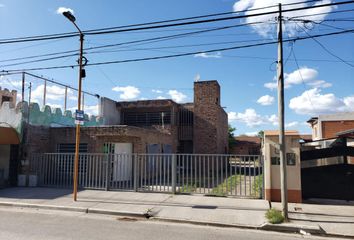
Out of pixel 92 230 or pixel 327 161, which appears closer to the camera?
pixel 92 230

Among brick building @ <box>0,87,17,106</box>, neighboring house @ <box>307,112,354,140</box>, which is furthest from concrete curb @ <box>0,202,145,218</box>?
neighboring house @ <box>307,112,354,140</box>

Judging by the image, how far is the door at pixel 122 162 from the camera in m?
13.9

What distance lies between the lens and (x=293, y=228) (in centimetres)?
749

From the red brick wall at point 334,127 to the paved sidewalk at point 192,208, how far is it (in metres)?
23.6

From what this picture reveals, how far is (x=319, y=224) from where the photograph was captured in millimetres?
7805

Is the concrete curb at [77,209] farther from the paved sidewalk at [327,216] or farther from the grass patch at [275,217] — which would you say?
the paved sidewalk at [327,216]

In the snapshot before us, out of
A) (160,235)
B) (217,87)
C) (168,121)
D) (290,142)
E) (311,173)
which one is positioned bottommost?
(160,235)

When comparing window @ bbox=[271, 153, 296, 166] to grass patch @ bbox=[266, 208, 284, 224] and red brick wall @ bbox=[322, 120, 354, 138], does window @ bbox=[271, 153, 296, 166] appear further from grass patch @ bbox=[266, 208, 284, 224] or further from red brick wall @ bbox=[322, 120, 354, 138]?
red brick wall @ bbox=[322, 120, 354, 138]

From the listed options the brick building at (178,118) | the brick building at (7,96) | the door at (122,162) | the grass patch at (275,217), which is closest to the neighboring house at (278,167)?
the grass patch at (275,217)

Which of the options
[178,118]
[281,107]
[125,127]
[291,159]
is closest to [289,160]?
A: [291,159]

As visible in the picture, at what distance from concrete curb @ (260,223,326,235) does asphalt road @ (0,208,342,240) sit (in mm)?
239

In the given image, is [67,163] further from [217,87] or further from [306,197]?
[217,87]

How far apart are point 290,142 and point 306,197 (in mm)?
2214

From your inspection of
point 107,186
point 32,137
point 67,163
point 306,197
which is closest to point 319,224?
point 306,197
